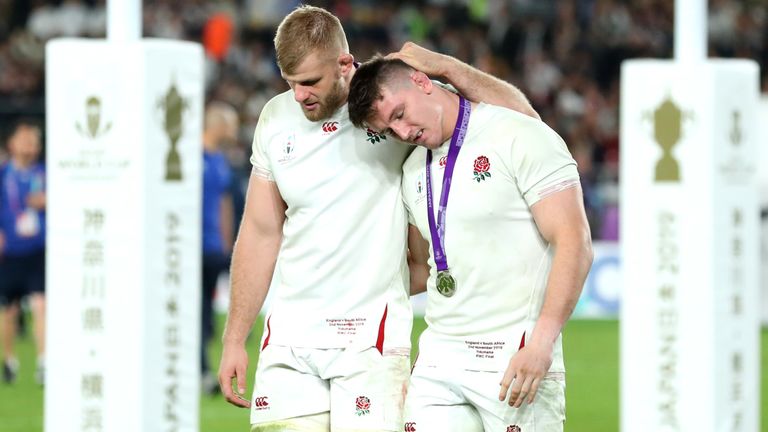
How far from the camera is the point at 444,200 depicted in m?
4.36

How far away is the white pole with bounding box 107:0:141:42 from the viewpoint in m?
6.93

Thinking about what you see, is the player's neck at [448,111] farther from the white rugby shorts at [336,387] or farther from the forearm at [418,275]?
the white rugby shorts at [336,387]

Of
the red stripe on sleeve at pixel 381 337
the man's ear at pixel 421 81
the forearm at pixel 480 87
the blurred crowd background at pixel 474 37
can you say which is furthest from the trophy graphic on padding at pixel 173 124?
the blurred crowd background at pixel 474 37

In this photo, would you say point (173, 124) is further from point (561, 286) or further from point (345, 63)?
point (561, 286)

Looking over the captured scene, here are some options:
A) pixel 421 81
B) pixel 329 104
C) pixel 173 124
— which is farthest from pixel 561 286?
pixel 173 124

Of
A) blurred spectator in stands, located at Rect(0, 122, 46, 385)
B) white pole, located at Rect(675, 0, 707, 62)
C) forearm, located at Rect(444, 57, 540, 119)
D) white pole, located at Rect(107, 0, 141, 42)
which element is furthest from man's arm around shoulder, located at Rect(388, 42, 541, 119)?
blurred spectator in stands, located at Rect(0, 122, 46, 385)

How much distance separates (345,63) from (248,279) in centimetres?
84

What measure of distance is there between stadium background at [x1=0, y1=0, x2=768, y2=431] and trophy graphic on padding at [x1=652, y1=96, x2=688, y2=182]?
406 inches

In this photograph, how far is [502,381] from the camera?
13.6ft

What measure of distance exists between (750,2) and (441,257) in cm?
1937

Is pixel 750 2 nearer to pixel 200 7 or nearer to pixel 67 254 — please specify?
pixel 200 7

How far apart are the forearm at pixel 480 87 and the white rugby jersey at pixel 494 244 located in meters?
0.13

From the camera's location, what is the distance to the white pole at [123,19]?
22.7 ft

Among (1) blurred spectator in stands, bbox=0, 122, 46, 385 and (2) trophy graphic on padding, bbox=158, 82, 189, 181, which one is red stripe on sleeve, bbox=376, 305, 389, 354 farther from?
(1) blurred spectator in stands, bbox=0, 122, 46, 385
